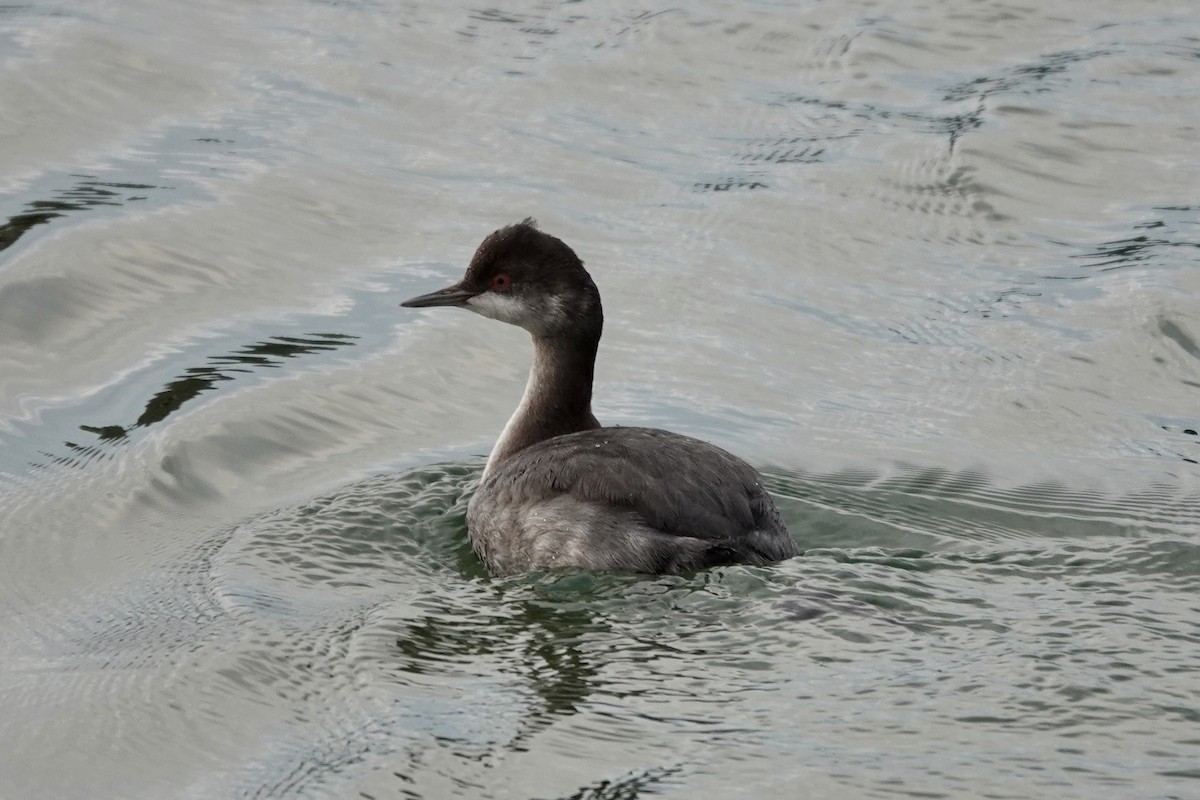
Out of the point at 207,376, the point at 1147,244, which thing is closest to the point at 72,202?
the point at 207,376

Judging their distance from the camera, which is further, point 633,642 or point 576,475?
point 576,475

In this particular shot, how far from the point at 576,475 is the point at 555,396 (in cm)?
104

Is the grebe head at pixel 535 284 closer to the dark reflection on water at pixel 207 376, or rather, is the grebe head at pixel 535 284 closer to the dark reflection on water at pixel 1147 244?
the dark reflection on water at pixel 207 376

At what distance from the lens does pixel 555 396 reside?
311 inches

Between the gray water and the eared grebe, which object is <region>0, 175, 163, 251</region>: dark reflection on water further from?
the eared grebe

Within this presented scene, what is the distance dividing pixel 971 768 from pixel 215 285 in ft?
21.2

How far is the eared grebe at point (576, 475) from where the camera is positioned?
663cm

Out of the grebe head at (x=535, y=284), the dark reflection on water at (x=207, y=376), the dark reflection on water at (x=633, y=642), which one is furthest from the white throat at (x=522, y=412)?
the dark reflection on water at (x=207, y=376)

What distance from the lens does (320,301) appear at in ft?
33.5

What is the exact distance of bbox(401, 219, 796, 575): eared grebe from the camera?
261 inches

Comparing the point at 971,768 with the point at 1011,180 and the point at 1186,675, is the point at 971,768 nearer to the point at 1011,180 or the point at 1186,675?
the point at 1186,675

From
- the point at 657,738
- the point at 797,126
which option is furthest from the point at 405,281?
the point at 657,738

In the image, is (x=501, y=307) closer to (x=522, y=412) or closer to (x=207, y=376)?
(x=522, y=412)

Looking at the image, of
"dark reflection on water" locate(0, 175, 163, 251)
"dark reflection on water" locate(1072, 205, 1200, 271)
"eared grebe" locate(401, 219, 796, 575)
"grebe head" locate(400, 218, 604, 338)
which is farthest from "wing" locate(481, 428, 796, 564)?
"dark reflection on water" locate(1072, 205, 1200, 271)
